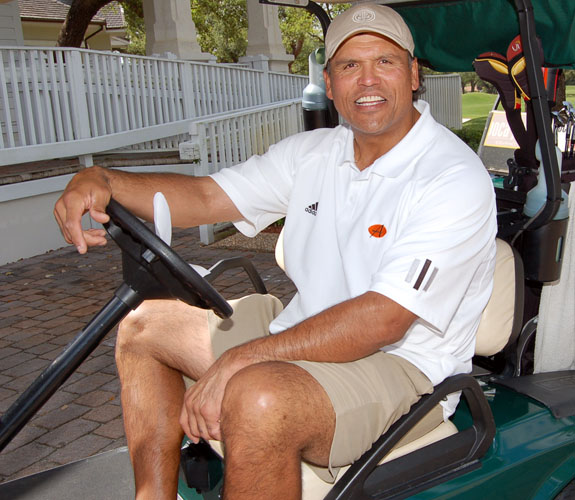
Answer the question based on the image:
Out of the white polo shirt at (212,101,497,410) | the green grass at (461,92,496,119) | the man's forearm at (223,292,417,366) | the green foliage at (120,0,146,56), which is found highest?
the green foliage at (120,0,146,56)

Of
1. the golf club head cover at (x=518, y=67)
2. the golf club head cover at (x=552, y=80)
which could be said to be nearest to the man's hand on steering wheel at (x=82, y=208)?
the golf club head cover at (x=518, y=67)

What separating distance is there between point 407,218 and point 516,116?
96 centimetres

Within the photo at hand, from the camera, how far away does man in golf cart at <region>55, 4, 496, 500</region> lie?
66.7 inches

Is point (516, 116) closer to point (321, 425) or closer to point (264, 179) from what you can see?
point (264, 179)

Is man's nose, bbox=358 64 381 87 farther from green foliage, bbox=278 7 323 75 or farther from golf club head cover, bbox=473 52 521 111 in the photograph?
green foliage, bbox=278 7 323 75

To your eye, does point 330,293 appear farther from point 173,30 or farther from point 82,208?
point 173,30

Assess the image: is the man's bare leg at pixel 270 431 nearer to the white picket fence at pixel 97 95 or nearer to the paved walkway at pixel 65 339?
the paved walkway at pixel 65 339

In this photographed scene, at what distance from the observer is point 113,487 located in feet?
7.57

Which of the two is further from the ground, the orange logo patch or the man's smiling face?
the man's smiling face

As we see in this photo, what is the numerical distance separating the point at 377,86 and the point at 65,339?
9.74ft

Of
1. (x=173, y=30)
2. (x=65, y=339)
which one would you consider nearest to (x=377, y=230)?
(x=65, y=339)

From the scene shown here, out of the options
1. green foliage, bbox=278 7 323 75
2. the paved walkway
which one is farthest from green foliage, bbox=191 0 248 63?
the paved walkway

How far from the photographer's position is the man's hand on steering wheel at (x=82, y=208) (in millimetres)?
1887

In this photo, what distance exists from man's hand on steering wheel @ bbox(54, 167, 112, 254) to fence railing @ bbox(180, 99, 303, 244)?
435 centimetres
